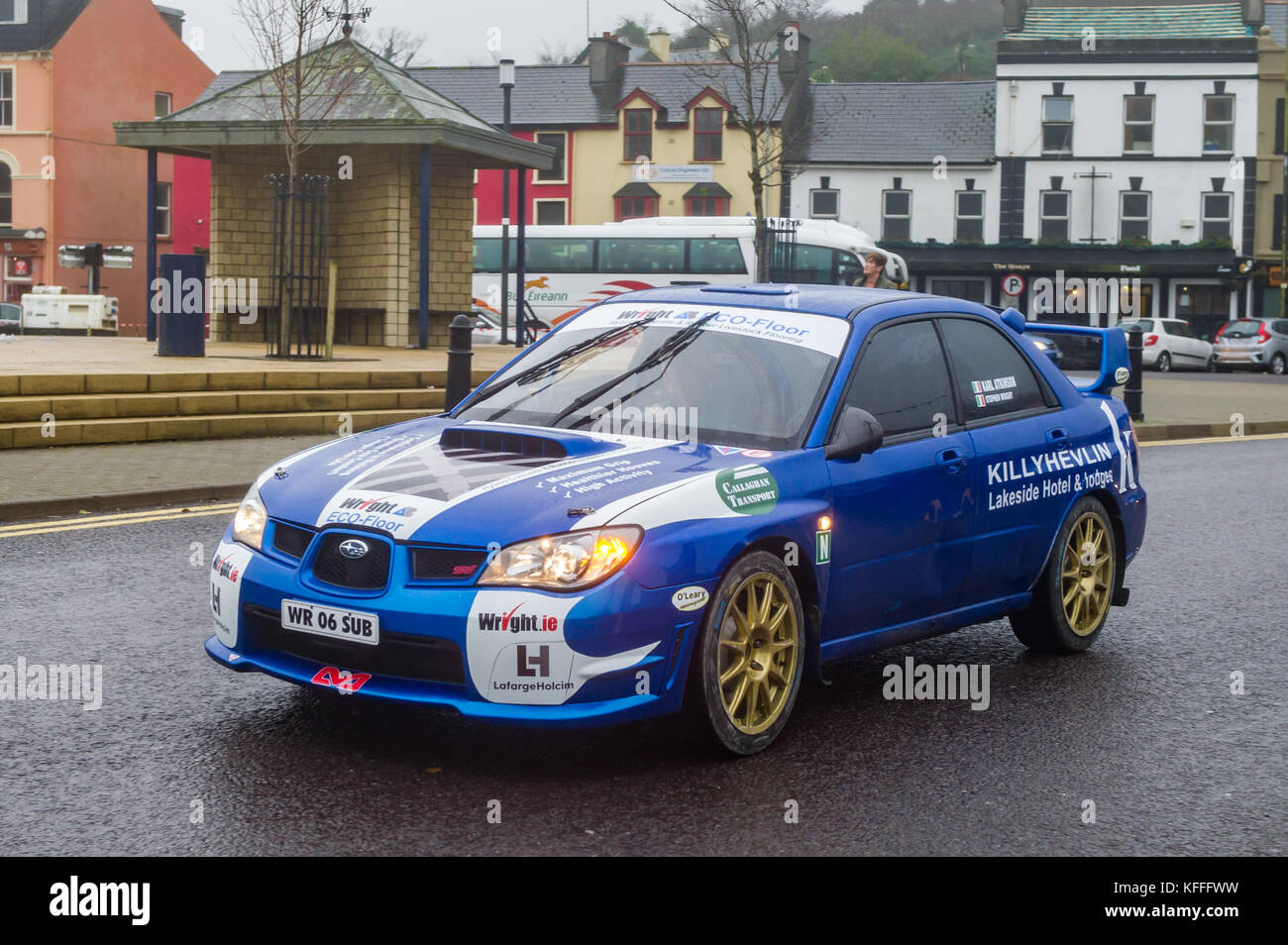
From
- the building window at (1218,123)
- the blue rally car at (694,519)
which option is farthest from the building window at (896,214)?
the blue rally car at (694,519)

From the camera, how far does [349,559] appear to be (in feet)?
15.8

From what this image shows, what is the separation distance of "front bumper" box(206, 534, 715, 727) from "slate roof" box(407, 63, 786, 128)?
5428cm

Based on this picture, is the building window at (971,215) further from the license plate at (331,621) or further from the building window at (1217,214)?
the license plate at (331,621)

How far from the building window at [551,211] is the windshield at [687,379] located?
53.4 meters

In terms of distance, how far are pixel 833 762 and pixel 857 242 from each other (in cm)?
4111

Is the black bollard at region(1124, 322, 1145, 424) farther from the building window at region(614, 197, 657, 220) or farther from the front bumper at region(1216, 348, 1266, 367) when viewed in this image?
the building window at region(614, 197, 657, 220)

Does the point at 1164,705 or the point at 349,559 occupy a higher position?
the point at 349,559

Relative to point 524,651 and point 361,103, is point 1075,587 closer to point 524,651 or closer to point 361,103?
point 524,651

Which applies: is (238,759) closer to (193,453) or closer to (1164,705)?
(1164,705)

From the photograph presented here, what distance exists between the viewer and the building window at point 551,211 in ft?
193

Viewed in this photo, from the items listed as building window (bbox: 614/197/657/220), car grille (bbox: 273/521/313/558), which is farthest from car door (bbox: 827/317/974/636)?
building window (bbox: 614/197/657/220)

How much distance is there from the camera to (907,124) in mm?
56188

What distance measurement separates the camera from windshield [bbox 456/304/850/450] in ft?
18.4

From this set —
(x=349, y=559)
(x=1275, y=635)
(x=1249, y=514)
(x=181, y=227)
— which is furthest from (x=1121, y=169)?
(x=349, y=559)
